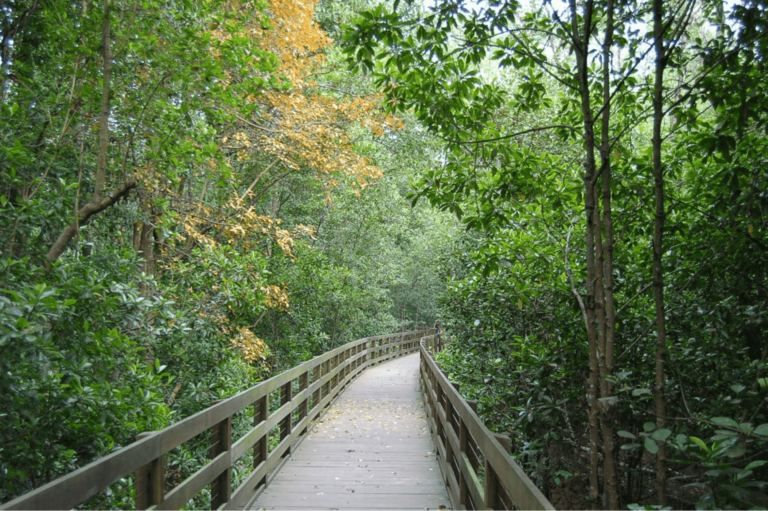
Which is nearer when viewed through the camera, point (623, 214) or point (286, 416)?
point (623, 214)

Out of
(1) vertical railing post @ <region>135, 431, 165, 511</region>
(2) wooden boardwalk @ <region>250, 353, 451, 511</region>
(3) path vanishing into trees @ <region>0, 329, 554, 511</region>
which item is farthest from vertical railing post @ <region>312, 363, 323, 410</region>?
(1) vertical railing post @ <region>135, 431, 165, 511</region>

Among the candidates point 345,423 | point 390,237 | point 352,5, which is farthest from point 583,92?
point 390,237

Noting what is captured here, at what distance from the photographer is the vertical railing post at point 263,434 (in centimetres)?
507

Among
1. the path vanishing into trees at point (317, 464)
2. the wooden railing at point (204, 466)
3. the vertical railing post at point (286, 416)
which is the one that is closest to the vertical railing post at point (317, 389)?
the path vanishing into trees at point (317, 464)

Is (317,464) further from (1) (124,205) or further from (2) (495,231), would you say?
(1) (124,205)

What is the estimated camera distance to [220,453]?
390 centimetres

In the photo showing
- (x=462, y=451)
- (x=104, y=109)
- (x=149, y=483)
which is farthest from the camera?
(x=104, y=109)

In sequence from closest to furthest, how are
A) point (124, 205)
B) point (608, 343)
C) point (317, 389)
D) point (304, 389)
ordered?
point (608, 343) → point (124, 205) → point (304, 389) → point (317, 389)

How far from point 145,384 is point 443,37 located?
3839 millimetres

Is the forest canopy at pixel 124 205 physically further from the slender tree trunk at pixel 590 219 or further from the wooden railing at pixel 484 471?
the slender tree trunk at pixel 590 219

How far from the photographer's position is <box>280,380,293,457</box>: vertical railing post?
616 centimetres

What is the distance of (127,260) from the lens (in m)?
5.34

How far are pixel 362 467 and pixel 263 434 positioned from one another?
64.7 inches

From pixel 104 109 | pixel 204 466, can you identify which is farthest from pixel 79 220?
pixel 204 466
